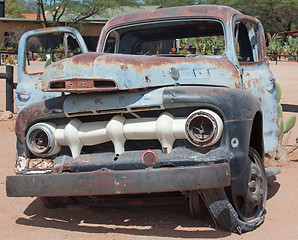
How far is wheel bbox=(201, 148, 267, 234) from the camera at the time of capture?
411 centimetres

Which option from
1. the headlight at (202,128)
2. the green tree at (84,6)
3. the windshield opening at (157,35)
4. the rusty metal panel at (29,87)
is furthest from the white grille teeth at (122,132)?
the green tree at (84,6)

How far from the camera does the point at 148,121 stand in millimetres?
4125

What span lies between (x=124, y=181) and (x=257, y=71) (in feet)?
7.21

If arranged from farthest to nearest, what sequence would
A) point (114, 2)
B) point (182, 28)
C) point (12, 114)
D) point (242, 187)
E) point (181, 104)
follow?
Answer: 1. point (114, 2)
2. point (12, 114)
3. point (182, 28)
4. point (242, 187)
5. point (181, 104)

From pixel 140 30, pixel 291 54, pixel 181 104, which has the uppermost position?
pixel 140 30

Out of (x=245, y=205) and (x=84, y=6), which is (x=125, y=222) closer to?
(x=245, y=205)

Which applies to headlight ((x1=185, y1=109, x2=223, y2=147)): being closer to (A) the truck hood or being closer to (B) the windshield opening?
(A) the truck hood

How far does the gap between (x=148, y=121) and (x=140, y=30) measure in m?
2.10

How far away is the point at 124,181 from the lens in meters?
3.92

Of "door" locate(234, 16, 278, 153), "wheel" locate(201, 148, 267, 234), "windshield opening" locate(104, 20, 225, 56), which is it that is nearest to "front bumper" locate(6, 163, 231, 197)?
Answer: "wheel" locate(201, 148, 267, 234)

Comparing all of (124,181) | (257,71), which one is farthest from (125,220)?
(257,71)

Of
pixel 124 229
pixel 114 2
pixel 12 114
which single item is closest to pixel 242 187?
pixel 124 229

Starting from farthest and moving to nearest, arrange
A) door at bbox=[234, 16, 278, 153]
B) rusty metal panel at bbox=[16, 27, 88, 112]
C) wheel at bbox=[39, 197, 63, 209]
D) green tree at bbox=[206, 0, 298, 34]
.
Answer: green tree at bbox=[206, 0, 298, 34]
rusty metal panel at bbox=[16, 27, 88, 112]
door at bbox=[234, 16, 278, 153]
wheel at bbox=[39, 197, 63, 209]

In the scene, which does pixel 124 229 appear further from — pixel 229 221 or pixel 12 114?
pixel 12 114
